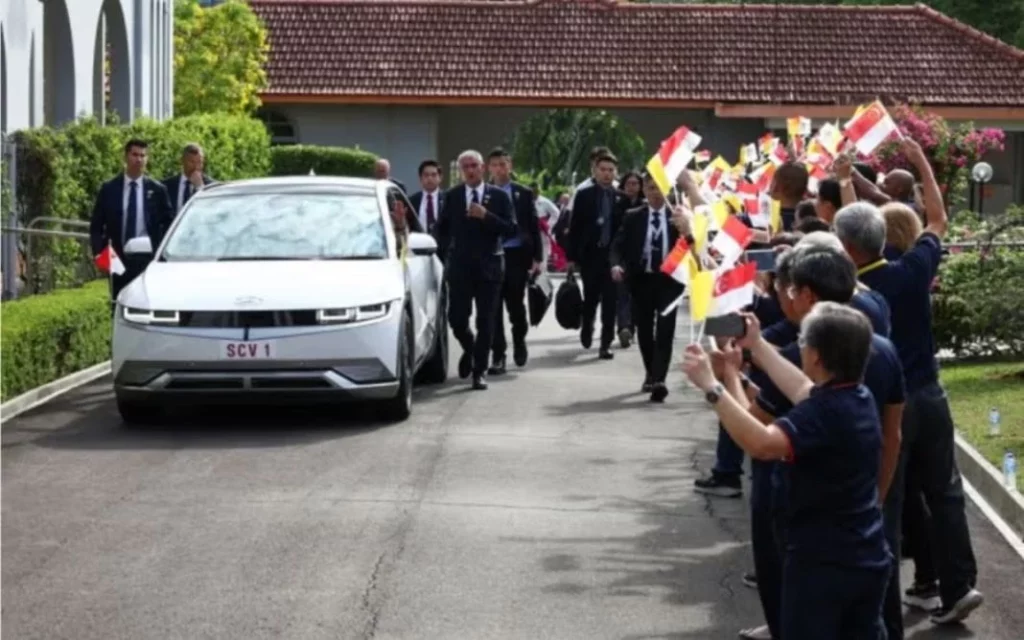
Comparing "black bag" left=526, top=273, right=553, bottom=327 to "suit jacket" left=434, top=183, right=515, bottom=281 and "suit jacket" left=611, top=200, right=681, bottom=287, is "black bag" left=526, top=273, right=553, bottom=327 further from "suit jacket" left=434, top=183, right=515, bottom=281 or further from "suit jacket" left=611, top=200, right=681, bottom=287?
"suit jacket" left=434, top=183, right=515, bottom=281

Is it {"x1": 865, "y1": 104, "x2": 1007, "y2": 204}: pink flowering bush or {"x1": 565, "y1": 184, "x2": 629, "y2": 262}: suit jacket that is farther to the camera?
{"x1": 865, "y1": 104, "x2": 1007, "y2": 204}: pink flowering bush

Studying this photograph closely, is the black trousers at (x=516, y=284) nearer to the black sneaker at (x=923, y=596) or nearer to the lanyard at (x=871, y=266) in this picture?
the black sneaker at (x=923, y=596)

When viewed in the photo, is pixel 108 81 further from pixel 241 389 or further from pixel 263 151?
pixel 241 389

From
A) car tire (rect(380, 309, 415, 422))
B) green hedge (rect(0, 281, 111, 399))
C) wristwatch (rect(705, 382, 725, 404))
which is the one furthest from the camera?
green hedge (rect(0, 281, 111, 399))

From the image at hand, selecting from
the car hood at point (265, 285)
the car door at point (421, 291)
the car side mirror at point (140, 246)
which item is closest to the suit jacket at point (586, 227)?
the car door at point (421, 291)

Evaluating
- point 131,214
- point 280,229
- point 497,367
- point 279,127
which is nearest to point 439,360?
point 497,367

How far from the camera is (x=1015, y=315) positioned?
18594 mm

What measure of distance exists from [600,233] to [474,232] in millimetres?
3340

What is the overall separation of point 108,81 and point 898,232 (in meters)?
27.9

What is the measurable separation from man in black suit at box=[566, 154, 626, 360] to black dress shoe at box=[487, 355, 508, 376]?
2033mm

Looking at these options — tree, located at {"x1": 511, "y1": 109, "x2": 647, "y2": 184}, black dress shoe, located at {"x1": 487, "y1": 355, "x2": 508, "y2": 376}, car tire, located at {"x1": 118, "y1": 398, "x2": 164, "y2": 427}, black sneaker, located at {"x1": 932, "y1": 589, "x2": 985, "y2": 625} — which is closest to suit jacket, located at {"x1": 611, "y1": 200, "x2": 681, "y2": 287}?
black dress shoe, located at {"x1": 487, "y1": 355, "x2": 508, "y2": 376}

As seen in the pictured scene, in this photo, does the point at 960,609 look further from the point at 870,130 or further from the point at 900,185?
the point at 870,130

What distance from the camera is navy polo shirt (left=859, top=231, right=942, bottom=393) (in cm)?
891

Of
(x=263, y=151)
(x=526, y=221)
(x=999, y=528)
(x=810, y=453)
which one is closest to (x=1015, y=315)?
(x=526, y=221)
